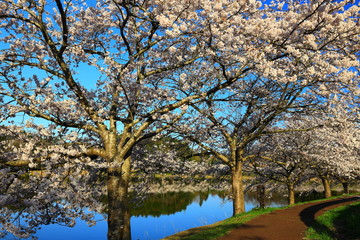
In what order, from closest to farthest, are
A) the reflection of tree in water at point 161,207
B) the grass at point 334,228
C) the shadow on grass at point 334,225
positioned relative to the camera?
the grass at point 334,228
the shadow on grass at point 334,225
the reflection of tree in water at point 161,207

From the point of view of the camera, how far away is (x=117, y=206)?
912 centimetres

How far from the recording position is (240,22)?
9.20 m

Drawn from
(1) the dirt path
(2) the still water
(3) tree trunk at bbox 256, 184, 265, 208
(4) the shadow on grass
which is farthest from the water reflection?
(4) the shadow on grass

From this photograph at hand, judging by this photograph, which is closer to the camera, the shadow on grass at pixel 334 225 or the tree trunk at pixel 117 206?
the tree trunk at pixel 117 206

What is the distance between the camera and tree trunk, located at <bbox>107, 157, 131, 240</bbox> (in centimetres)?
888

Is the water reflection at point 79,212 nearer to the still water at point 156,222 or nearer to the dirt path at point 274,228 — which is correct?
the still water at point 156,222

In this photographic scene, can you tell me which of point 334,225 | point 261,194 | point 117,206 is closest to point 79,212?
point 117,206

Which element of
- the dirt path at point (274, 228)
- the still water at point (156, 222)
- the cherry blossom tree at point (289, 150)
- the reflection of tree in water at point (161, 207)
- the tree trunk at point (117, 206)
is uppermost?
the cherry blossom tree at point (289, 150)

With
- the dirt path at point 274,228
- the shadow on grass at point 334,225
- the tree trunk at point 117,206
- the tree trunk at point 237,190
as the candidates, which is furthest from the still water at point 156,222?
the shadow on grass at point 334,225

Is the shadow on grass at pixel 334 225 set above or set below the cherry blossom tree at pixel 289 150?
below

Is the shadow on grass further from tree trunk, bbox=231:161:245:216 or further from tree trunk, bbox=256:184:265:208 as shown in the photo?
tree trunk, bbox=231:161:245:216

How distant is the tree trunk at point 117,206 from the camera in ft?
29.1

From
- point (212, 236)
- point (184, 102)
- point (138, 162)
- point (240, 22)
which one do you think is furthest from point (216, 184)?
point (240, 22)

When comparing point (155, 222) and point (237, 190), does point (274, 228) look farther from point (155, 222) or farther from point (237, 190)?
point (155, 222)
